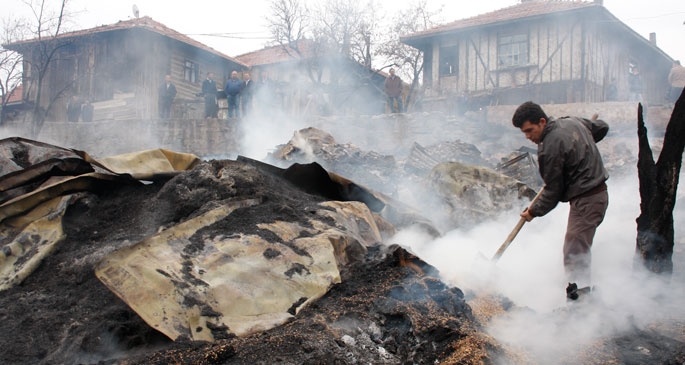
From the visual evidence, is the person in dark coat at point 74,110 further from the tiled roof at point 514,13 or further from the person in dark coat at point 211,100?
the tiled roof at point 514,13

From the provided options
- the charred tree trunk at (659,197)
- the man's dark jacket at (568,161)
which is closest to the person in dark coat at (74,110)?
the man's dark jacket at (568,161)

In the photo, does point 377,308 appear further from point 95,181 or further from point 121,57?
point 121,57

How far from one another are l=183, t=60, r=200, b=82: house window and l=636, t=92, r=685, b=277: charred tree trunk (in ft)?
60.7

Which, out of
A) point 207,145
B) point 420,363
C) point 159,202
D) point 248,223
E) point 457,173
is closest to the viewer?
point 420,363

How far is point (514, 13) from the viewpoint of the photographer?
16.4 metres

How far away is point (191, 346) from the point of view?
8.36 feet

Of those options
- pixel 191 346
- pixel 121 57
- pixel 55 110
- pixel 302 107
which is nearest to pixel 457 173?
pixel 191 346

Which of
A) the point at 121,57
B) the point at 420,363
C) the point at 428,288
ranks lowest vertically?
the point at 420,363

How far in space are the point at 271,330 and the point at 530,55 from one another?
15.1 metres

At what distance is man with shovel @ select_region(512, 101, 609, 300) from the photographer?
143 inches

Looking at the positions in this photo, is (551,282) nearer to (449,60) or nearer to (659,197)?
(659,197)

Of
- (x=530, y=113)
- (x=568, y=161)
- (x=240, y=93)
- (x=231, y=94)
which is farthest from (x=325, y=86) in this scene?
(x=568, y=161)

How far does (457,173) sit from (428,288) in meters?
3.20

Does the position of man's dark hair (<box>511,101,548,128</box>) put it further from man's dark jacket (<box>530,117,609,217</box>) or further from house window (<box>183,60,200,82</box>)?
house window (<box>183,60,200,82</box>)
